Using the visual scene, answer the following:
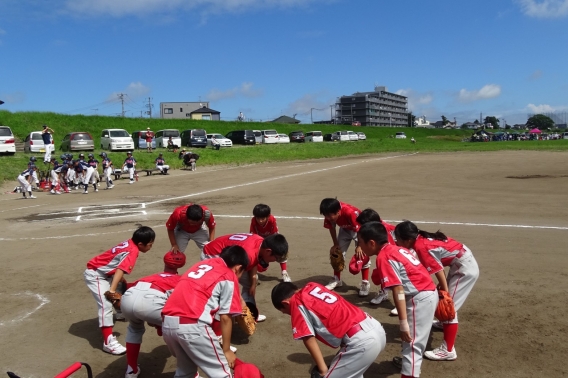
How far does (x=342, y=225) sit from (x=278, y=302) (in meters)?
3.59

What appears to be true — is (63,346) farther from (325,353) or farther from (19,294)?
(325,353)

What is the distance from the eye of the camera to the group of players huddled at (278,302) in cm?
392

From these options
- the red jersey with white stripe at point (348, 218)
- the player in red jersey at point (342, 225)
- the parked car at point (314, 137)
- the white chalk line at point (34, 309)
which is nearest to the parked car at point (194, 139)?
the parked car at point (314, 137)

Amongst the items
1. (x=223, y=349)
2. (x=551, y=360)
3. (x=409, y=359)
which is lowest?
(x=551, y=360)

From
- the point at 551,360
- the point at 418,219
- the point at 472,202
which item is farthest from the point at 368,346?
the point at 472,202

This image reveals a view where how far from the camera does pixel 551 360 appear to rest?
5152 millimetres

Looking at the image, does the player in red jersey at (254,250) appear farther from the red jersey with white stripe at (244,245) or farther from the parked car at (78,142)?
the parked car at (78,142)

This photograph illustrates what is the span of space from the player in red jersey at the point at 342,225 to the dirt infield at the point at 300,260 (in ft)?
0.62

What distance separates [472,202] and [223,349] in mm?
13638

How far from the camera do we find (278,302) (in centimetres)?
412

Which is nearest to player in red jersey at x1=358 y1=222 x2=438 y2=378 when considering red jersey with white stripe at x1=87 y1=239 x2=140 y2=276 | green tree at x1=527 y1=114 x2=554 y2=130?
red jersey with white stripe at x1=87 y1=239 x2=140 y2=276

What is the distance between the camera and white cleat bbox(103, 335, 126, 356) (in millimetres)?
5551

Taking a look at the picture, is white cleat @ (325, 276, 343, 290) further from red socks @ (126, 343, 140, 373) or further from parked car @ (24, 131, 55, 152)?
parked car @ (24, 131, 55, 152)

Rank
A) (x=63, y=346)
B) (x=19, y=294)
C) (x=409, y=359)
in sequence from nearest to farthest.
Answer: (x=409, y=359) → (x=63, y=346) → (x=19, y=294)
